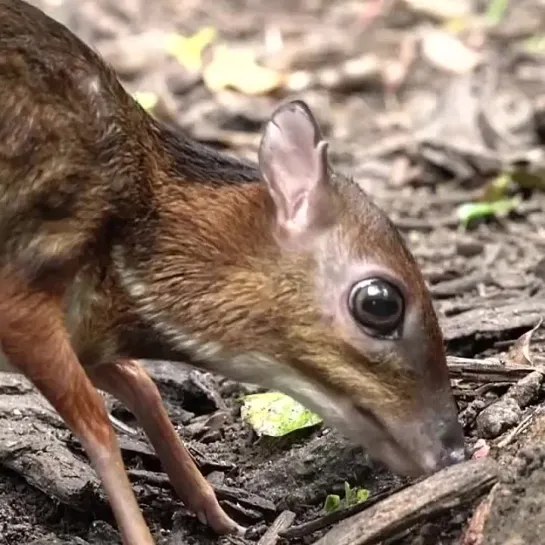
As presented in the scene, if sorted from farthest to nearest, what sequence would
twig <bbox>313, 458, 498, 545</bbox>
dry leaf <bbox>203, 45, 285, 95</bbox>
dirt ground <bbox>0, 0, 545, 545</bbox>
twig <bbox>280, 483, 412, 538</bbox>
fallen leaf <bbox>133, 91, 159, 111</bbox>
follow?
dry leaf <bbox>203, 45, 285, 95</bbox> → fallen leaf <bbox>133, 91, 159, 111</bbox> → dirt ground <bbox>0, 0, 545, 545</bbox> → twig <bbox>280, 483, 412, 538</bbox> → twig <bbox>313, 458, 498, 545</bbox>

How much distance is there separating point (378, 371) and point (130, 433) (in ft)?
4.09

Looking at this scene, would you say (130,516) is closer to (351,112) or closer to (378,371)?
(378,371)

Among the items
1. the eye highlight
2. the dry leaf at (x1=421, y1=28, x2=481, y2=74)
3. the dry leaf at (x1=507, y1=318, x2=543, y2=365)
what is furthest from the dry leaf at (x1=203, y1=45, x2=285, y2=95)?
the eye highlight

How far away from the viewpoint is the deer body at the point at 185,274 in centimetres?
334

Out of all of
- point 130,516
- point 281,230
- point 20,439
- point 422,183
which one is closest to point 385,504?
point 130,516

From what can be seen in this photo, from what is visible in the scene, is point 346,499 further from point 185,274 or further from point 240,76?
point 240,76

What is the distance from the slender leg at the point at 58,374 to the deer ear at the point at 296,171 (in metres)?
0.75

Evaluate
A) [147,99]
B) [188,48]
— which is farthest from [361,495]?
[188,48]

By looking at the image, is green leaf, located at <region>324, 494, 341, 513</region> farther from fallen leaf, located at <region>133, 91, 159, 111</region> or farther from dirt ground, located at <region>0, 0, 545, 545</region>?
fallen leaf, located at <region>133, 91, 159, 111</region>

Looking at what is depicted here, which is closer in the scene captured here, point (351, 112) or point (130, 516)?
point (130, 516)

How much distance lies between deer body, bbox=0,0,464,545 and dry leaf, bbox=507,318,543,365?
26.4 inches

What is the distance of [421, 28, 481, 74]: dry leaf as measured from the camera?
9969 millimetres

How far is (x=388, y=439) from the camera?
11.2 feet

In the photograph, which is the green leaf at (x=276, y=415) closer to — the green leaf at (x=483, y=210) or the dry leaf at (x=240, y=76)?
the green leaf at (x=483, y=210)
